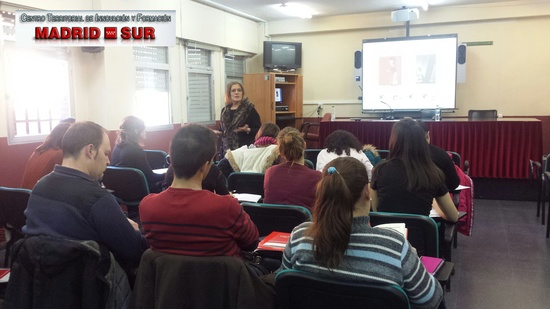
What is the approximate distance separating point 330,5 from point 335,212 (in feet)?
22.0

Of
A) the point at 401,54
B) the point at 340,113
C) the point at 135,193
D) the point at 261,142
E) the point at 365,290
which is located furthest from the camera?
the point at 340,113

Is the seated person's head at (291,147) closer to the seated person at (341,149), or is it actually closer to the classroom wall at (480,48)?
the seated person at (341,149)

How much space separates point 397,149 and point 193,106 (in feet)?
16.6

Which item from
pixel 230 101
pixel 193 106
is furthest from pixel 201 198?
pixel 193 106

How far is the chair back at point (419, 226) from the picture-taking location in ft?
7.02

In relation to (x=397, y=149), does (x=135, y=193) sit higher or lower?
lower

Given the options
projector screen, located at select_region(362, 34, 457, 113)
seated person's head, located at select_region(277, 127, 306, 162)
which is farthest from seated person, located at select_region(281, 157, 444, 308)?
projector screen, located at select_region(362, 34, 457, 113)

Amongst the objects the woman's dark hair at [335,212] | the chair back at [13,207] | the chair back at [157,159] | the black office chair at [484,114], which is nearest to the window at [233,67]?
the chair back at [157,159]

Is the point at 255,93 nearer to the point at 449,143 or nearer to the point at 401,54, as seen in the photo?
the point at 401,54

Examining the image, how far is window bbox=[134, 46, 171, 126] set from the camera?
601 centimetres

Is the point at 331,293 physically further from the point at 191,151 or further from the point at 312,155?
the point at 312,155

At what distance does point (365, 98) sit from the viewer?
809 cm

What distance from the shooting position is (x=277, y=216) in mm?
2287

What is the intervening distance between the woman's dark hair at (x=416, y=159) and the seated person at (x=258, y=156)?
4.27 feet
